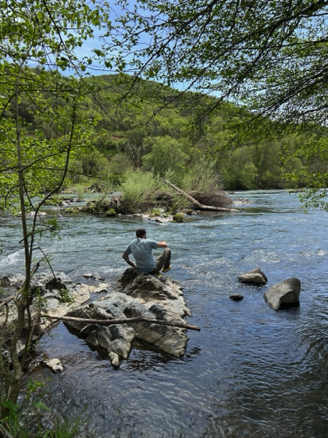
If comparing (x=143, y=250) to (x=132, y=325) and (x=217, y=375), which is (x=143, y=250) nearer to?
(x=132, y=325)

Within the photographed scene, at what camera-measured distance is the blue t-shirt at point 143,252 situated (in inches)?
327

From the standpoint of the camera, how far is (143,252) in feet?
27.3

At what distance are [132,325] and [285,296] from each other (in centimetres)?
367

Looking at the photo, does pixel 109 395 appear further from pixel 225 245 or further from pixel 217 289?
pixel 225 245

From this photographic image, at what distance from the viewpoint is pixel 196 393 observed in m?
Answer: 4.40

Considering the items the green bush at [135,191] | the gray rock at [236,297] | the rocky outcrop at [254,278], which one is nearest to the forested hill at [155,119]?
the rocky outcrop at [254,278]

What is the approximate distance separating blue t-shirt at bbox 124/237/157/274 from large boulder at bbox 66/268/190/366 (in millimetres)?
979

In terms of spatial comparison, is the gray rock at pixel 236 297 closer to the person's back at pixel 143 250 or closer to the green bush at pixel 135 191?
the person's back at pixel 143 250

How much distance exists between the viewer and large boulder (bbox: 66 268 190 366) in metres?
5.46

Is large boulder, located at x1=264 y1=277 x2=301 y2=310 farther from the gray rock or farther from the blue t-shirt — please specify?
the blue t-shirt

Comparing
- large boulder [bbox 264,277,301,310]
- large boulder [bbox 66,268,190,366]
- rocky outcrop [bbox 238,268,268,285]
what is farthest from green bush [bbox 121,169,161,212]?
large boulder [bbox 264,277,301,310]

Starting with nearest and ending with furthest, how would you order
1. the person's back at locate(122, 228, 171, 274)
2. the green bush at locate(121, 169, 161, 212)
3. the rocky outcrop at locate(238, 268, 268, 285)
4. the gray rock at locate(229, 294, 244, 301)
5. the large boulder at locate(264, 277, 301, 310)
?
the large boulder at locate(264, 277, 301, 310) < the gray rock at locate(229, 294, 244, 301) < the person's back at locate(122, 228, 171, 274) < the rocky outcrop at locate(238, 268, 268, 285) < the green bush at locate(121, 169, 161, 212)

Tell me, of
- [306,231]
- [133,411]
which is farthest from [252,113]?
[306,231]

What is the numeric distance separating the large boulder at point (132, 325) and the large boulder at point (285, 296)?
2.11 m
